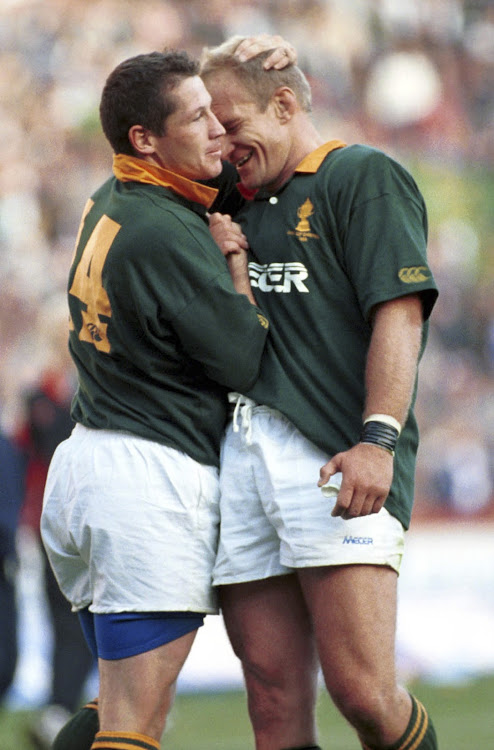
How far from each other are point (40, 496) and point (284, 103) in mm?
3700

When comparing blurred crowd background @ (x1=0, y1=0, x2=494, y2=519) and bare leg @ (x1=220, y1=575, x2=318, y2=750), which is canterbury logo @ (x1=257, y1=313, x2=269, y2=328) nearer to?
bare leg @ (x1=220, y1=575, x2=318, y2=750)

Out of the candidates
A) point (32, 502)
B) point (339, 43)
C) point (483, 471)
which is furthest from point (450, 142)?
point (32, 502)

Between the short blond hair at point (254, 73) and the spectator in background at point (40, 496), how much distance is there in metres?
3.19

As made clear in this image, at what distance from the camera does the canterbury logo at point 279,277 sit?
3034 mm

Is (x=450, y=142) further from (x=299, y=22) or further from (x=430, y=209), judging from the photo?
(x=299, y=22)

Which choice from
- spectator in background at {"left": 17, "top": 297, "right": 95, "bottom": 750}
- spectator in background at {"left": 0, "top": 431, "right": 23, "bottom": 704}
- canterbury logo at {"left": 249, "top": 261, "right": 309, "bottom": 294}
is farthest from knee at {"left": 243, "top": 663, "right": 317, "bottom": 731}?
spectator in background at {"left": 0, "top": 431, "right": 23, "bottom": 704}

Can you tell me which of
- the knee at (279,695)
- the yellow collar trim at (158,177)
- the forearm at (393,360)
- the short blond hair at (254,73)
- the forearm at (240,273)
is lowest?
the knee at (279,695)

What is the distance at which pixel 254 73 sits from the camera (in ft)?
10.4

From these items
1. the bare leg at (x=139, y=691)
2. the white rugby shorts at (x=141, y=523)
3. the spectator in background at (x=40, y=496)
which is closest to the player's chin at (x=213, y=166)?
the white rugby shorts at (x=141, y=523)

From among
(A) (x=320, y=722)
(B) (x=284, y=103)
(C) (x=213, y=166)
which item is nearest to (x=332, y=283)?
(C) (x=213, y=166)

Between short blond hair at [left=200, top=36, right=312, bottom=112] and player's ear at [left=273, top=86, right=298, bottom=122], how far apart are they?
0.01 meters

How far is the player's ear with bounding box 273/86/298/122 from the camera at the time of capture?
3188mm

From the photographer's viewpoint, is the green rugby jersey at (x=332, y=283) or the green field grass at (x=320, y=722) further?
the green field grass at (x=320, y=722)

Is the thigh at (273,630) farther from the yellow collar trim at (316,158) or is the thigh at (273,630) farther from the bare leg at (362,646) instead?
the yellow collar trim at (316,158)
